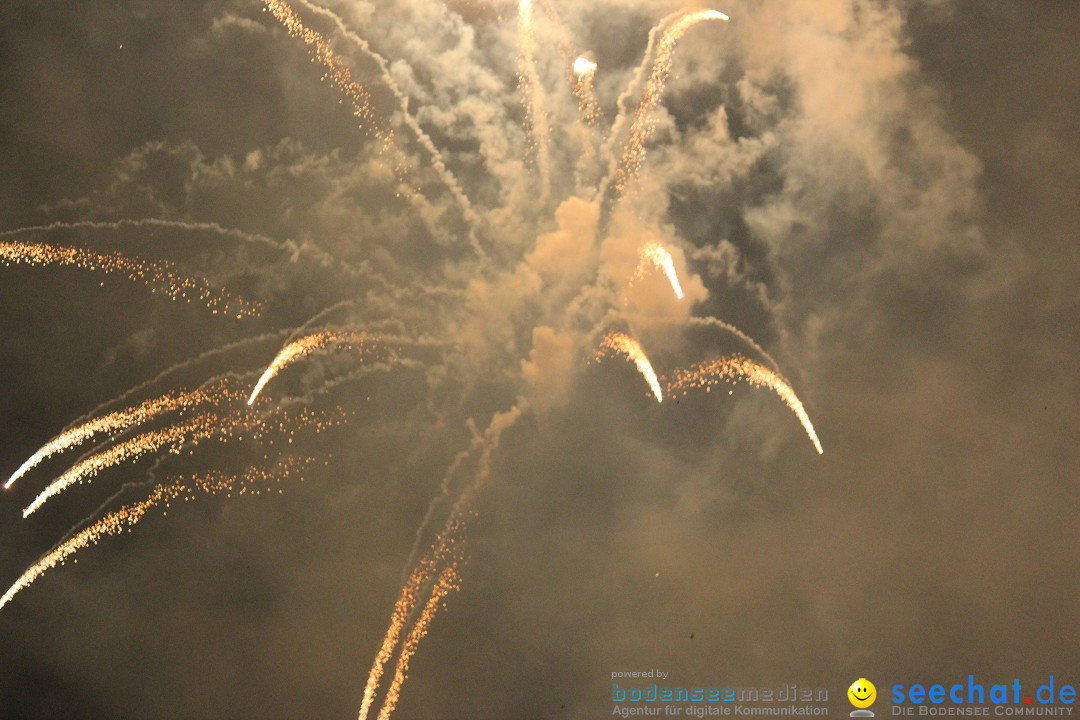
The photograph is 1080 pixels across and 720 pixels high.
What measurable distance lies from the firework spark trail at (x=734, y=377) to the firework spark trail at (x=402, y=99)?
17.3ft

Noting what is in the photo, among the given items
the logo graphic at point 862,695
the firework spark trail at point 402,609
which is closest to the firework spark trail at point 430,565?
the firework spark trail at point 402,609

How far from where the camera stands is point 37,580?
2108cm

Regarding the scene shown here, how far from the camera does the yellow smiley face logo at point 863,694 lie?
68.5 ft

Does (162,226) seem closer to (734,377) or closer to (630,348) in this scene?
(630,348)

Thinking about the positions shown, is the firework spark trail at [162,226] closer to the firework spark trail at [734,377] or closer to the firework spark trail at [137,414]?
the firework spark trail at [137,414]

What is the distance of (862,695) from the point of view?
68.5ft

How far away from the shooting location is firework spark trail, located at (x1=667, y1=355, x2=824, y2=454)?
20.1m

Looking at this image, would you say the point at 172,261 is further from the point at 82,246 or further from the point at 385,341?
the point at 385,341

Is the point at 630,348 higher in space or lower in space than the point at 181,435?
higher

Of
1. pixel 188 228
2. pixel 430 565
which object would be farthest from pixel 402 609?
pixel 188 228

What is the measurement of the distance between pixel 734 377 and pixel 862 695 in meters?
7.12

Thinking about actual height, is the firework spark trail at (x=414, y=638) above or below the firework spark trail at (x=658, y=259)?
below

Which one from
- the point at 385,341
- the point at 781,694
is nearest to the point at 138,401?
the point at 385,341

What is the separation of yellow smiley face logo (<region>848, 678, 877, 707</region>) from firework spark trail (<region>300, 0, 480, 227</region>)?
488 inches
